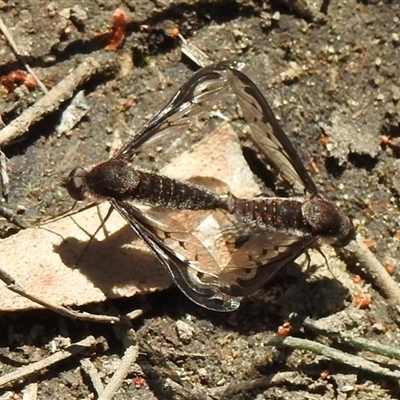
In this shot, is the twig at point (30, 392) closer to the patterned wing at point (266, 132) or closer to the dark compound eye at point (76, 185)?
the dark compound eye at point (76, 185)

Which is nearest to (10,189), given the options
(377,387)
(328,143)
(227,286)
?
(227,286)

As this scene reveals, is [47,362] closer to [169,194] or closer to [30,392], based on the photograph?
[30,392]

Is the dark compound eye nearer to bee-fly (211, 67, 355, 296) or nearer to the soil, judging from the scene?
the soil

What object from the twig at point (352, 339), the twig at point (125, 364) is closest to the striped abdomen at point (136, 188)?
the twig at point (125, 364)

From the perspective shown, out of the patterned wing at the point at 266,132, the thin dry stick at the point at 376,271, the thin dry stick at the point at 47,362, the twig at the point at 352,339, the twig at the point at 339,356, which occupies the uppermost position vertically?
the patterned wing at the point at 266,132

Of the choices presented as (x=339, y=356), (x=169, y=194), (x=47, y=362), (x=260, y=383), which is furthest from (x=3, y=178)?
(x=339, y=356)

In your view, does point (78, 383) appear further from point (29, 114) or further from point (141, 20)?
point (141, 20)

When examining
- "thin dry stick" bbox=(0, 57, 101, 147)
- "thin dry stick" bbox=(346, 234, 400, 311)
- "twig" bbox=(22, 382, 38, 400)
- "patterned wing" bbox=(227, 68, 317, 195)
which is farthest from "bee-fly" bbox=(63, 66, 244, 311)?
"twig" bbox=(22, 382, 38, 400)
